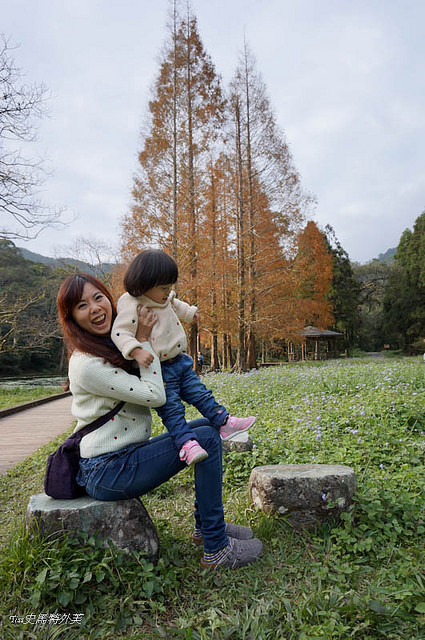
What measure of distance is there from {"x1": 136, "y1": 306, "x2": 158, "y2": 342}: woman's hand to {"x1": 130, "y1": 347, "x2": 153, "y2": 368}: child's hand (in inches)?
6.0

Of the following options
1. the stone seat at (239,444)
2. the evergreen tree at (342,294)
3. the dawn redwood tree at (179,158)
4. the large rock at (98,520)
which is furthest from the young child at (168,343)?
the evergreen tree at (342,294)

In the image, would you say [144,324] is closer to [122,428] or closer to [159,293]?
[159,293]

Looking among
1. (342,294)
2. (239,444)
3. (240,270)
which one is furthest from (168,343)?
(342,294)

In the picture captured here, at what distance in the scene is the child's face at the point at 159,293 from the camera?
2160mm

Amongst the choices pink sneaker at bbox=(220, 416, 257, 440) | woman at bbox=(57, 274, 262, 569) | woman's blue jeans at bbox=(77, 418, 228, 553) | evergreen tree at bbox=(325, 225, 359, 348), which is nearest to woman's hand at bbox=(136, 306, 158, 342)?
woman at bbox=(57, 274, 262, 569)

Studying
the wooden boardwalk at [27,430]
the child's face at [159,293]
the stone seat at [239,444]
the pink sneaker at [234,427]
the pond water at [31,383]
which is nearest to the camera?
the child's face at [159,293]

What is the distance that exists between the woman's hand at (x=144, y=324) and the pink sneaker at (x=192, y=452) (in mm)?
568

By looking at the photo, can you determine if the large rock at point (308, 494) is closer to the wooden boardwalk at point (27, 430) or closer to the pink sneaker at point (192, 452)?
the pink sneaker at point (192, 452)

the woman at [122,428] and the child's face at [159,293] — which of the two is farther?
the child's face at [159,293]

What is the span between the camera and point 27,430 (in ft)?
22.5

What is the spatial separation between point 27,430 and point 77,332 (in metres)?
5.70

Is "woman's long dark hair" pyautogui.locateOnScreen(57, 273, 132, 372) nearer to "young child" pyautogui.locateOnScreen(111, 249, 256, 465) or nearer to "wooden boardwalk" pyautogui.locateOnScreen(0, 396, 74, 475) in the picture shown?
"young child" pyautogui.locateOnScreen(111, 249, 256, 465)

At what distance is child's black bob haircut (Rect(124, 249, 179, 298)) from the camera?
6.86ft

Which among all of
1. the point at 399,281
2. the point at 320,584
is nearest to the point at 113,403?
the point at 320,584
